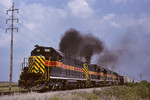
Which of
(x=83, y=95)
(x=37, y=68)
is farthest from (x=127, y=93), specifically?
(x=37, y=68)

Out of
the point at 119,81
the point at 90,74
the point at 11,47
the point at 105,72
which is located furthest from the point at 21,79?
the point at 119,81

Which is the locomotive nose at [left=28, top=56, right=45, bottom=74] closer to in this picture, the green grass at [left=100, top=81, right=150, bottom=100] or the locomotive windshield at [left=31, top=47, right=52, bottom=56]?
the locomotive windshield at [left=31, top=47, right=52, bottom=56]

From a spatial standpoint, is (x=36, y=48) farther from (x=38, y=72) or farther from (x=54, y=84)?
(x=54, y=84)

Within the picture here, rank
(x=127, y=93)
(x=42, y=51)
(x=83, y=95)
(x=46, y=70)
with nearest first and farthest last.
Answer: (x=83, y=95) < (x=46, y=70) < (x=127, y=93) < (x=42, y=51)

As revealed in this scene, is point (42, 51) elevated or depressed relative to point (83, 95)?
elevated

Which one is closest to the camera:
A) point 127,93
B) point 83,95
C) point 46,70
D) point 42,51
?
point 83,95

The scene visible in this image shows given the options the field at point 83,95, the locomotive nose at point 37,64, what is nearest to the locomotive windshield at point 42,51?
the locomotive nose at point 37,64

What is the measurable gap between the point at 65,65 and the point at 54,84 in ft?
9.68

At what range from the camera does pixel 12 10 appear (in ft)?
89.9

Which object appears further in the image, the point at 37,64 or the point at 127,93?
the point at 127,93

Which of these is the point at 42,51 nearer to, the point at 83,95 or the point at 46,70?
the point at 46,70

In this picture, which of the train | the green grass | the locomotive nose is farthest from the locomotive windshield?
the green grass

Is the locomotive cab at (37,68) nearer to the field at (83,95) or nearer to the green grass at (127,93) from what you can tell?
the field at (83,95)

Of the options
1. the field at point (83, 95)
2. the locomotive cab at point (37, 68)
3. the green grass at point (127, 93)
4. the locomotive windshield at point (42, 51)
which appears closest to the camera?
the field at point (83, 95)
